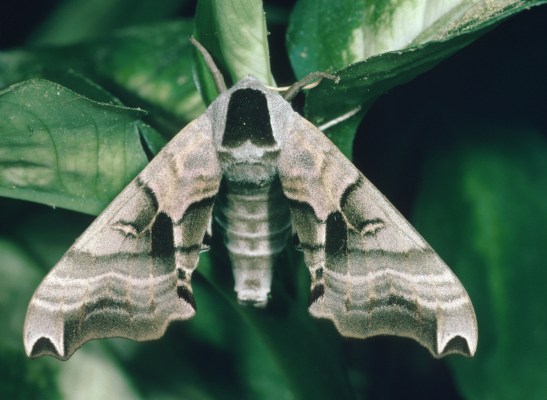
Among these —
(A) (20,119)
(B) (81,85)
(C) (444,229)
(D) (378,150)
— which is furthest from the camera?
(D) (378,150)

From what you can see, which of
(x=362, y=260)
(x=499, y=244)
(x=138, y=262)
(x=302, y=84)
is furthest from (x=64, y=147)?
(x=499, y=244)

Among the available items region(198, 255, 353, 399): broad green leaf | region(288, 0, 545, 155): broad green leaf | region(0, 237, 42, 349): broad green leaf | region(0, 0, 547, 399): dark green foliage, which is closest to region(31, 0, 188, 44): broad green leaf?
region(0, 0, 547, 399): dark green foliage

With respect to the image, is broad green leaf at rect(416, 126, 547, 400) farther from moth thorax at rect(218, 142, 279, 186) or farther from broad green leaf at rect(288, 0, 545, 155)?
moth thorax at rect(218, 142, 279, 186)

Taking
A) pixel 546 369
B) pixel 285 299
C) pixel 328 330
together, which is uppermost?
pixel 285 299

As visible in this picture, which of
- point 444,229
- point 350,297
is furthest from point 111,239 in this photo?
point 444,229

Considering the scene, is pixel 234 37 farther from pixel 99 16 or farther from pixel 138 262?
pixel 99 16

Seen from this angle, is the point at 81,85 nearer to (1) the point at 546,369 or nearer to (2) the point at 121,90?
(2) the point at 121,90
